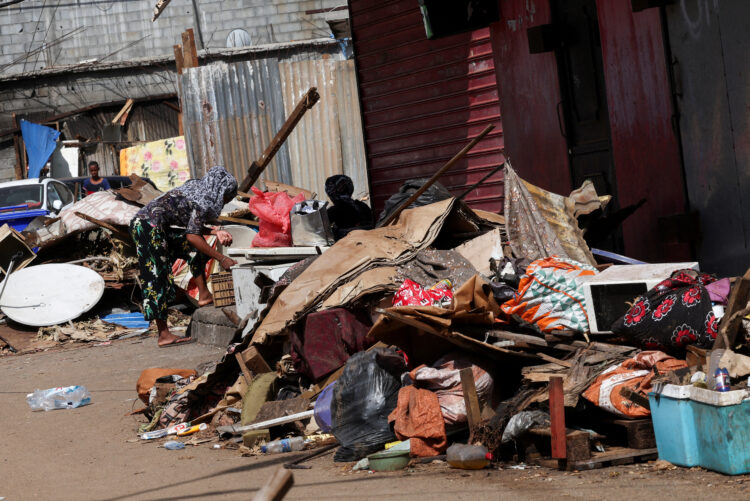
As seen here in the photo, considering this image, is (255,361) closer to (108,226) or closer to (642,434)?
(642,434)

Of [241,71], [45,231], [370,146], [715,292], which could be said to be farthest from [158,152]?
[715,292]

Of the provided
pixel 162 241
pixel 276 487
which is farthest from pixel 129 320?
pixel 276 487

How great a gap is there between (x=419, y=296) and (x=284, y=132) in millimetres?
5945

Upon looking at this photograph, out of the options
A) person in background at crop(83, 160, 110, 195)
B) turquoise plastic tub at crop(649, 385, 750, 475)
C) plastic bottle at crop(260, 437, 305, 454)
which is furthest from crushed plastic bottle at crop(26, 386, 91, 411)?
person in background at crop(83, 160, 110, 195)

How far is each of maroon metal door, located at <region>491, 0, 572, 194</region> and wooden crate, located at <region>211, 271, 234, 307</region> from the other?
3.04 metres

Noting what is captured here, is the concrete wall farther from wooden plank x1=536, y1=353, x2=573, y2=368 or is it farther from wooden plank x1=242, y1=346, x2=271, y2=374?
wooden plank x1=536, y1=353, x2=573, y2=368

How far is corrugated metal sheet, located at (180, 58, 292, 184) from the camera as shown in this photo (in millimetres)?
16031

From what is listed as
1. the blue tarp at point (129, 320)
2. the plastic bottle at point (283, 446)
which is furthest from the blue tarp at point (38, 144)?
the plastic bottle at point (283, 446)

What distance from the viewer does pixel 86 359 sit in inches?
378

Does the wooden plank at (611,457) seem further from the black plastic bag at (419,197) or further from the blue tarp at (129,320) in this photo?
the blue tarp at (129,320)

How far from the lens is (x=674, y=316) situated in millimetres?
4727

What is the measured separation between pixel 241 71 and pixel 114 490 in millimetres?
12125

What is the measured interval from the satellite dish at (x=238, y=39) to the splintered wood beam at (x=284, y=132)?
13.7 meters

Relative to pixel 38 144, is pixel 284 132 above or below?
below
